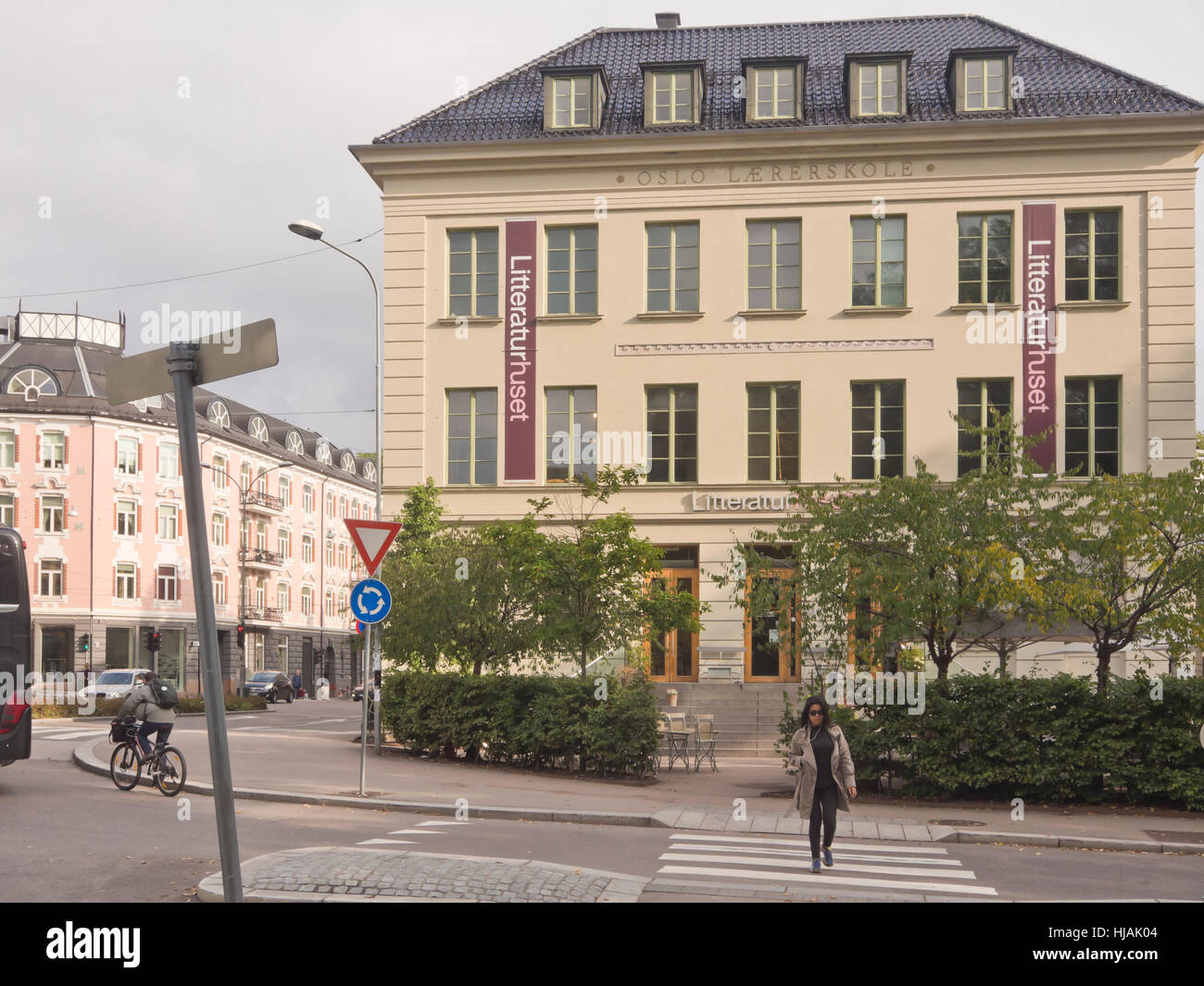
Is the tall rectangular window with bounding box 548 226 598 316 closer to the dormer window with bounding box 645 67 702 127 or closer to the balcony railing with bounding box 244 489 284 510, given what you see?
the dormer window with bounding box 645 67 702 127

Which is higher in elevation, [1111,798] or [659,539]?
[659,539]

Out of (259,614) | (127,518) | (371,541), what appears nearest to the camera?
(371,541)

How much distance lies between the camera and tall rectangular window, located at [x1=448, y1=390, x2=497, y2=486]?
31625mm

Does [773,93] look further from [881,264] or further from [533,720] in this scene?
[533,720]

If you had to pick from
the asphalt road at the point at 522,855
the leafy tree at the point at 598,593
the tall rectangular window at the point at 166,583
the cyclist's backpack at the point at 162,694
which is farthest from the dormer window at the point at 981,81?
the tall rectangular window at the point at 166,583

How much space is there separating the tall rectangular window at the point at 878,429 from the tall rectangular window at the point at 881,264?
2048mm

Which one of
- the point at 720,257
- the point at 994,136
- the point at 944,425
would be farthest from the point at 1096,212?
the point at 720,257

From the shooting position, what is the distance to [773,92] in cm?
3175

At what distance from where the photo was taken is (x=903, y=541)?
18.3m

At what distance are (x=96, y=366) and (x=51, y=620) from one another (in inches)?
566

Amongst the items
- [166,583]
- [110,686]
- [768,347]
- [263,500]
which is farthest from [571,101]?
[263,500]

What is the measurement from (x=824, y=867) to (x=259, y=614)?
6999cm

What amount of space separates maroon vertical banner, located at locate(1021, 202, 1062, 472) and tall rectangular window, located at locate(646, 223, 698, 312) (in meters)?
7.72

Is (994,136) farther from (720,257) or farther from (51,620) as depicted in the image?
(51,620)
